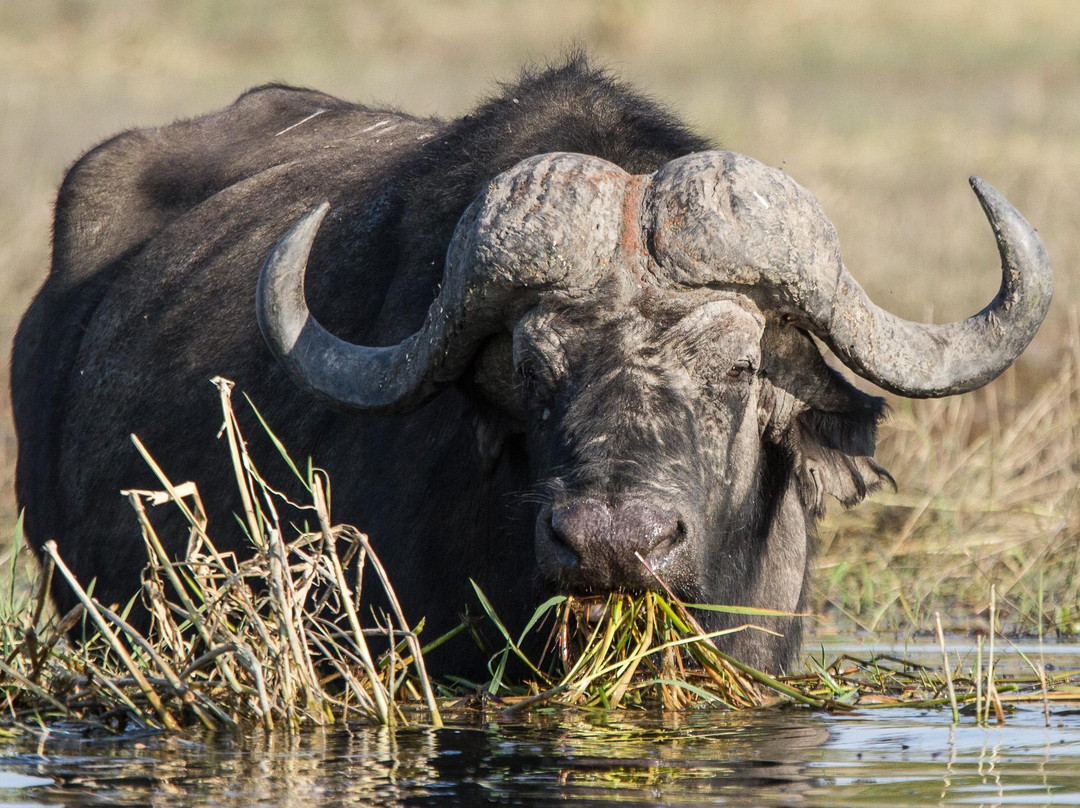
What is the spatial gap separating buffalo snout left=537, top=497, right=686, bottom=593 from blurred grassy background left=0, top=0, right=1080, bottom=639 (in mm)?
3800

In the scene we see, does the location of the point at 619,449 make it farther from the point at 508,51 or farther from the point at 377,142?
the point at 508,51

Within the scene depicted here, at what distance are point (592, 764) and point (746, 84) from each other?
18541 millimetres

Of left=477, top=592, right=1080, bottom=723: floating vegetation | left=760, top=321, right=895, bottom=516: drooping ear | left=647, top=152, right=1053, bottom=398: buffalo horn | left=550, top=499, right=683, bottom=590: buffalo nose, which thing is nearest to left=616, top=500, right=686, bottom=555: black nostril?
left=550, top=499, right=683, bottom=590: buffalo nose

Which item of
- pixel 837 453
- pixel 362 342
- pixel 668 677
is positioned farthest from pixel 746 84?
pixel 668 677

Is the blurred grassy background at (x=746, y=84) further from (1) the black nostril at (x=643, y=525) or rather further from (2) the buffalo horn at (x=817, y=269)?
(1) the black nostril at (x=643, y=525)

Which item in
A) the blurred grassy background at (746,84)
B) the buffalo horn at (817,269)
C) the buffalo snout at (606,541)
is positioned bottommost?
the buffalo snout at (606,541)

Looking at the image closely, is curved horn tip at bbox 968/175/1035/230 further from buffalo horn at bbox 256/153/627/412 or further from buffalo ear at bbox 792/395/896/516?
buffalo horn at bbox 256/153/627/412

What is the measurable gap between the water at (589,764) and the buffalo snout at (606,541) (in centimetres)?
39

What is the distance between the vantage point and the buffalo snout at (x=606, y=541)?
4.19m

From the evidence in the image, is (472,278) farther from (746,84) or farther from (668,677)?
(746,84)

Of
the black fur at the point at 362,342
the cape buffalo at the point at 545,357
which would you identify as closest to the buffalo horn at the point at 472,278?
the cape buffalo at the point at 545,357

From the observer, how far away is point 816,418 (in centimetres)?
525

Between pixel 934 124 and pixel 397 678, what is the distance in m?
14.8

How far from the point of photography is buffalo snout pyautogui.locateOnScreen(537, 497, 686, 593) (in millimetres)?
4191
